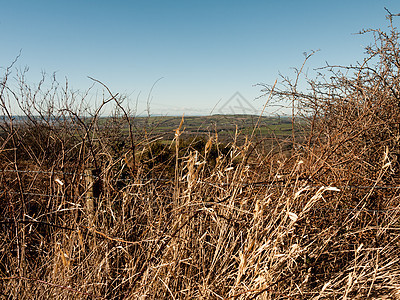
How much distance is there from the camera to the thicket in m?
1.38

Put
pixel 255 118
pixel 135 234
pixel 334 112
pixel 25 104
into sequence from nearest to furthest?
pixel 135 234 → pixel 255 118 → pixel 334 112 → pixel 25 104

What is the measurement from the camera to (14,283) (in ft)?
4.92

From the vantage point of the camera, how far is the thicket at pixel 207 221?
138cm

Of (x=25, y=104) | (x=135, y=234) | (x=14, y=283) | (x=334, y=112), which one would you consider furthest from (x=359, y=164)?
(x=25, y=104)

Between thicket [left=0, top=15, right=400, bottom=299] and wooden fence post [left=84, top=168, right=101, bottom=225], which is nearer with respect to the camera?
thicket [left=0, top=15, right=400, bottom=299]

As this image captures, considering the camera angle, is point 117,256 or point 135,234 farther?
point 135,234

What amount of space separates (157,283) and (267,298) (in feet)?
1.71

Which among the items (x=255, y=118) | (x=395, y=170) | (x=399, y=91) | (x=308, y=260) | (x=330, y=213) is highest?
(x=399, y=91)

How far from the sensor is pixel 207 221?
1803 mm

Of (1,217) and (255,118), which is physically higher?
(255,118)

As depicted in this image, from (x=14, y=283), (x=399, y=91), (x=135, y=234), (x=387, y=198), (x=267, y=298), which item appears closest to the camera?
(x=267, y=298)

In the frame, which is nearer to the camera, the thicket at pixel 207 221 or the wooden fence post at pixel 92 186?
the thicket at pixel 207 221

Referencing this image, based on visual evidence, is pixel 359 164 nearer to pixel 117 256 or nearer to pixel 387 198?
pixel 387 198

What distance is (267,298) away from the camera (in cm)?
138
